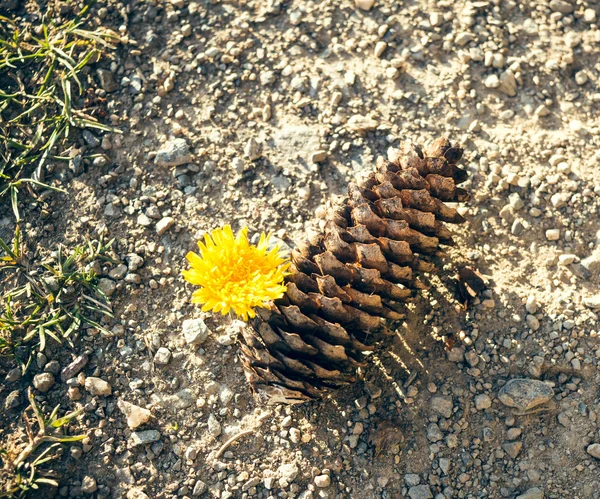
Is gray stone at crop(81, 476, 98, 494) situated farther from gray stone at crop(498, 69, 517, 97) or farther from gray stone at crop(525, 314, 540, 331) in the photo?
gray stone at crop(498, 69, 517, 97)

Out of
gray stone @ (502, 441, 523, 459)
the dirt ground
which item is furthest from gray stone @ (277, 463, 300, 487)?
gray stone @ (502, 441, 523, 459)

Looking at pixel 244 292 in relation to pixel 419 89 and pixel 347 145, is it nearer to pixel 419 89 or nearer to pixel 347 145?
pixel 347 145

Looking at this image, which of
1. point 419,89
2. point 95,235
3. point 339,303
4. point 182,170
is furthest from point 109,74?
point 339,303

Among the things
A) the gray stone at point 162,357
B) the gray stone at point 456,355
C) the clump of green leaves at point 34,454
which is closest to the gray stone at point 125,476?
the clump of green leaves at point 34,454

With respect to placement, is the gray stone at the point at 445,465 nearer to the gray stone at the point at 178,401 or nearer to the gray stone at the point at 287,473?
the gray stone at the point at 287,473

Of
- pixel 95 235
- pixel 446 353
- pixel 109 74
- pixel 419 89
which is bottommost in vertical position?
pixel 446 353

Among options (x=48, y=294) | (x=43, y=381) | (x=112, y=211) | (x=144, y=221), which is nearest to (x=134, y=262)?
(x=144, y=221)

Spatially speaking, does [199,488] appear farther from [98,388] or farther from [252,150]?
[252,150]
